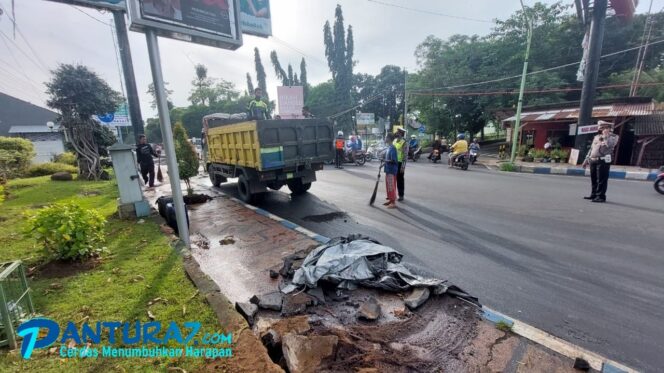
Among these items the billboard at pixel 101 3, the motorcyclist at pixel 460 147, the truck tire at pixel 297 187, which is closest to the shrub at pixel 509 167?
the motorcyclist at pixel 460 147

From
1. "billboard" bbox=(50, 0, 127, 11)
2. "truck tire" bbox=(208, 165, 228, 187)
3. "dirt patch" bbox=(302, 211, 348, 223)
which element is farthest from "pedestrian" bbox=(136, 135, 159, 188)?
"dirt patch" bbox=(302, 211, 348, 223)

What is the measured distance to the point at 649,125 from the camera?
475 inches

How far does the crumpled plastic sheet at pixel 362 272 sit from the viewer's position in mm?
2961

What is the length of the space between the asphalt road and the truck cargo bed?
112 centimetres

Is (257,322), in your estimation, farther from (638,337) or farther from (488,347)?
(638,337)

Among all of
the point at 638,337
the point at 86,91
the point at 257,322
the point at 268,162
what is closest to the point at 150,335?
the point at 257,322

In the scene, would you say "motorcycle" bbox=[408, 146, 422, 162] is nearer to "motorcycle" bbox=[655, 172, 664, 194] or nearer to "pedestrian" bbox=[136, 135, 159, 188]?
"motorcycle" bbox=[655, 172, 664, 194]

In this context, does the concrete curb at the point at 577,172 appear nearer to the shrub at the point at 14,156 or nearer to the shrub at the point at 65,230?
the shrub at the point at 65,230

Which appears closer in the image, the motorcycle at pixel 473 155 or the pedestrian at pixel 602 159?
the pedestrian at pixel 602 159

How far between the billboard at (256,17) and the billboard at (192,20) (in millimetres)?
11908

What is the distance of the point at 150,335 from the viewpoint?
2248mm

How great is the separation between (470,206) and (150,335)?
6.16m

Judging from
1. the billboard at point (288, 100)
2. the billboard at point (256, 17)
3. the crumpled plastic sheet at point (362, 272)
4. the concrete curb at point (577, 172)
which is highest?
the billboard at point (256, 17)

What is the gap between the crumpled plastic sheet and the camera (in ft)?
9.71
